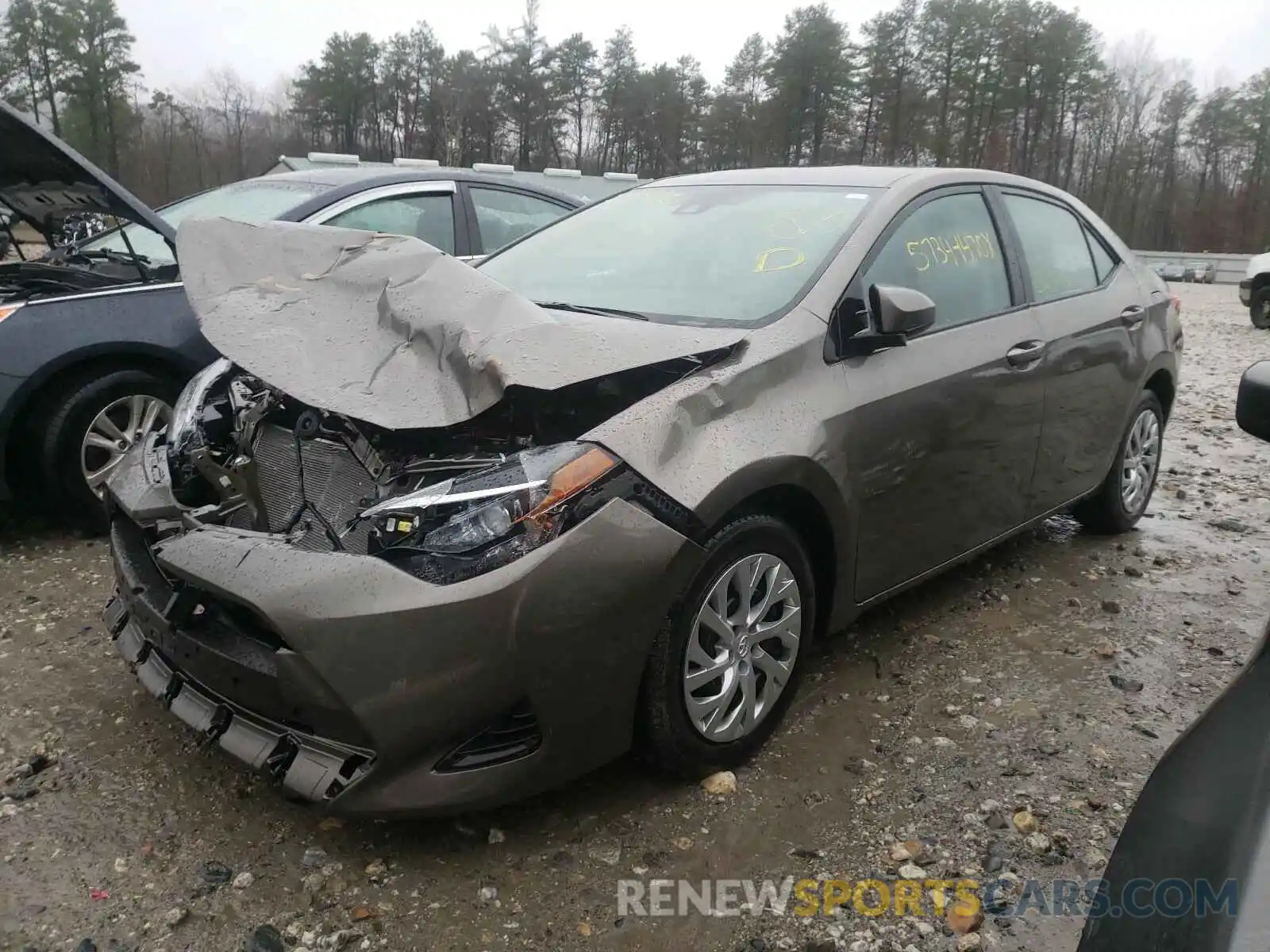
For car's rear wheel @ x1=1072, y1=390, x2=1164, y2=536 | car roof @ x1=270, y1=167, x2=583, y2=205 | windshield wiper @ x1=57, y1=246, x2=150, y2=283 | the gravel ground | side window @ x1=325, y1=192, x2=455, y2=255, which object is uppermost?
car roof @ x1=270, y1=167, x2=583, y2=205

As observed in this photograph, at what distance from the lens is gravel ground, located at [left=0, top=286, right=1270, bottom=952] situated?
2.12 metres

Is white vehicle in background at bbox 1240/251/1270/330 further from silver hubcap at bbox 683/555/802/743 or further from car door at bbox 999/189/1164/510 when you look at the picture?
silver hubcap at bbox 683/555/802/743

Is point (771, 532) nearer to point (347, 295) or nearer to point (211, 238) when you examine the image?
point (347, 295)

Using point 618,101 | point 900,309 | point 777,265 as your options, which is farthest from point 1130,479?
point 618,101

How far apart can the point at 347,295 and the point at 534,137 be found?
→ 46.9 meters

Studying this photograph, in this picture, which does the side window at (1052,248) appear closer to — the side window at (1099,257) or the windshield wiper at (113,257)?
the side window at (1099,257)

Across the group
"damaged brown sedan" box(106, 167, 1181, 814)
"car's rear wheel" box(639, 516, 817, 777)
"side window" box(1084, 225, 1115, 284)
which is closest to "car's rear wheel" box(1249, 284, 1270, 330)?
"side window" box(1084, 225, 1115, 284)

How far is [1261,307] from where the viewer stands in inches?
565

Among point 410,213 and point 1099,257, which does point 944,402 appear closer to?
point 1099,257

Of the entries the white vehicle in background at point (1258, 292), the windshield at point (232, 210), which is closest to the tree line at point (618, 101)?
the white vehicle in background at point (1258, 292)

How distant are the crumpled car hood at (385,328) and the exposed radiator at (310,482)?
0.66ft

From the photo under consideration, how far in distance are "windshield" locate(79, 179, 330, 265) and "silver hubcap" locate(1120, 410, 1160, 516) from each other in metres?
4.31

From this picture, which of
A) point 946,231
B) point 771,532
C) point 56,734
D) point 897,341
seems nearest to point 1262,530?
point 946,231

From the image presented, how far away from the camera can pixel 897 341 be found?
2918 mm
